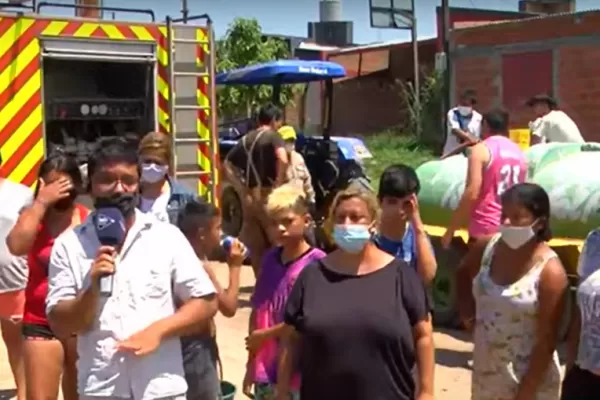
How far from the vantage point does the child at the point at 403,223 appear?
5016mm

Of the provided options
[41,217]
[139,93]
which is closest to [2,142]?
[139,93]

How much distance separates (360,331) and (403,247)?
1.25 metres

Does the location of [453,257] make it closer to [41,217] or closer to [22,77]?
[22,77]

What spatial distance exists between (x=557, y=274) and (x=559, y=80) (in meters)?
19.4

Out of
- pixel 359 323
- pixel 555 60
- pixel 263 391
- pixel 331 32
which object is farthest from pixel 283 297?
pixel 331 32

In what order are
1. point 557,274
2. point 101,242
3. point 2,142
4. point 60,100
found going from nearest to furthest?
point 101,242, point 557,274, point 2,142, point 60,100

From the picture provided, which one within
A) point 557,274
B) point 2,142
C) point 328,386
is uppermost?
point 2,142

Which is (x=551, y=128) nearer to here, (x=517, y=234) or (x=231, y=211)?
(x=231, y=211)

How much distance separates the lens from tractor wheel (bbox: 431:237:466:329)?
9570mm

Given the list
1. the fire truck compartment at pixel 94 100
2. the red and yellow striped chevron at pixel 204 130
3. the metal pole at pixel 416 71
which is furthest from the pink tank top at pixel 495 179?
the metal pole at pixel 416 71

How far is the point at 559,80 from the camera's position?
76.3ft

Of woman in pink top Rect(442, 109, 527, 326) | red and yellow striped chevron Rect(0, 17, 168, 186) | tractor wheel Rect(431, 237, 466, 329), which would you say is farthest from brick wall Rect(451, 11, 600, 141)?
red and yellow striped chevron Rect(0, 17, 168, 186)

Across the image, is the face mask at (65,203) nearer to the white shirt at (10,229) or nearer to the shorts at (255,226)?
the white shirt at (10,229)

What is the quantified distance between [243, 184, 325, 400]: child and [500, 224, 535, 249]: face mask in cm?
79
